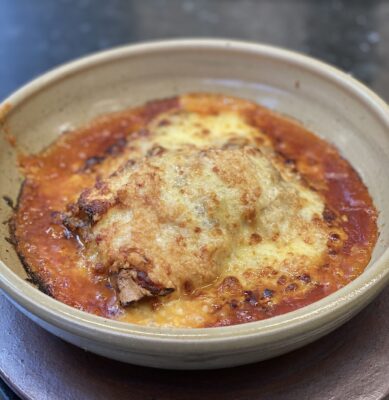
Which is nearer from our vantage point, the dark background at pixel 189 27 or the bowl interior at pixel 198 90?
the bowl interior at pixel 198 90

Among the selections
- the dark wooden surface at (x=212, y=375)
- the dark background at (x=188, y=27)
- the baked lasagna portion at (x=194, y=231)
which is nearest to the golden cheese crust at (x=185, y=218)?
the baked lasagna portion at (x=194, y=231)

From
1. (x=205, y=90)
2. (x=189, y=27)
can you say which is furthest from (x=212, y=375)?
(x=189, y=27)

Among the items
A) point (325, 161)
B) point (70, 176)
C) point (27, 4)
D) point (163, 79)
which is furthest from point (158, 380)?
point (27, 4)

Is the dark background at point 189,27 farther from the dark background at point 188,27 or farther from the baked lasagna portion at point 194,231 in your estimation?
Result: the baked lasagna portion at point 194,231

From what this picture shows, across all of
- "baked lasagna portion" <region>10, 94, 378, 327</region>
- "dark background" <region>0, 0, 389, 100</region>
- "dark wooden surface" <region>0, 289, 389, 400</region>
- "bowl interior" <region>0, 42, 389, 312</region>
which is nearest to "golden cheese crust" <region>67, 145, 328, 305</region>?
"baked lasagna portion" <region>10, 94, 378, 327</region>

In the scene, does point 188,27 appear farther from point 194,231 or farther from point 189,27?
point 194,231

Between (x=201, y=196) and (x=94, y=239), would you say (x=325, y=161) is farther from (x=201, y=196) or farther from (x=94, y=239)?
(x=94, y=239)

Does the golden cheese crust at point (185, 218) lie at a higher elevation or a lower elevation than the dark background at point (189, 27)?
lower
